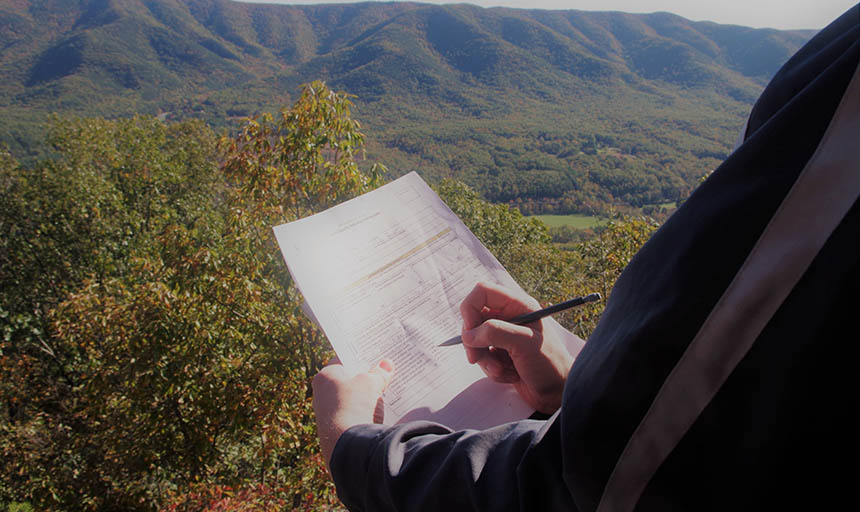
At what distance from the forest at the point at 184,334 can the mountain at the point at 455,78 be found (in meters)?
42.9

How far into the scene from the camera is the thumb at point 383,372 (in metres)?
1.34

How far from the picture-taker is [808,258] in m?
0.42

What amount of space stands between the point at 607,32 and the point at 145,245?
19509 cm

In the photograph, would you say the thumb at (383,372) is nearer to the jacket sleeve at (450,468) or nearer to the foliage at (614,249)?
the jacket sleeve at (450,468)

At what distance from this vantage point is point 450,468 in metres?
0.79

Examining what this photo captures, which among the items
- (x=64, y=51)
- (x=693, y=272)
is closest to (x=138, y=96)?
(x=64, y=51)

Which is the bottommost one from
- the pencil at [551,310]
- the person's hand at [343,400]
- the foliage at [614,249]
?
the foliage at [614,249]

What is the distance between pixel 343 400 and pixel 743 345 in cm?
101

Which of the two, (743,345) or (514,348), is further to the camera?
(514,348)

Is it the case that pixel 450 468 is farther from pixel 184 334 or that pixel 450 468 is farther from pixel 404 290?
pixel 184 334

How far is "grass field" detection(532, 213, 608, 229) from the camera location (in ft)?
163

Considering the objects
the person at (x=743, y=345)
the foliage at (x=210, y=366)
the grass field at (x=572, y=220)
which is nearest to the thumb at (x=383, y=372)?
the person at (x=743, y=345)

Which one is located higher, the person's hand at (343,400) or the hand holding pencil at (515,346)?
the hand holding pencil at (515,346)

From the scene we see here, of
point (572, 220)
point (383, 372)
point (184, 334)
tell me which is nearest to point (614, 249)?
point (184, 334)
